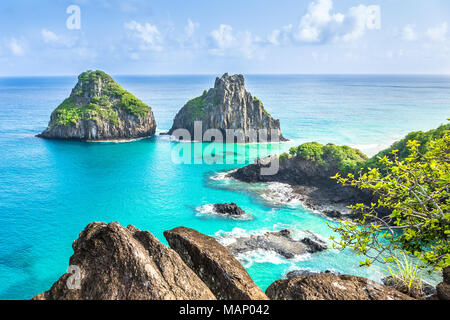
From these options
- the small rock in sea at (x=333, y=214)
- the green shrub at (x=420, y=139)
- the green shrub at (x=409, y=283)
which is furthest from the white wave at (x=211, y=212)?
→ the green shrub at (x=409, y=283)

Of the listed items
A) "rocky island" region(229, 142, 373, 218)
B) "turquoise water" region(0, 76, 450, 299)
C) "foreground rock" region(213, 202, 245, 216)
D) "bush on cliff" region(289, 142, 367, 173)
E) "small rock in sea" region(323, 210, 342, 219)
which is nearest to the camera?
"turquoise water" region(0, 76, 450, 299)

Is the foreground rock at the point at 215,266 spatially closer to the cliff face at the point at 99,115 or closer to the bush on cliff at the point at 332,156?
the bush on cliff at the point at 332,156

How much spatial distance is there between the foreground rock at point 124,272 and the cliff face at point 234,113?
95181 millimetres

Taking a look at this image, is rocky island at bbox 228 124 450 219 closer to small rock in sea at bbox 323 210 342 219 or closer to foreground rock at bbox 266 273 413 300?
small rock in sea at bbox 323 210 342 219

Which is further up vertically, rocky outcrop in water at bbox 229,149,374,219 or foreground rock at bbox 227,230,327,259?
rocky outcrop in water at bbox 229,149,374,219

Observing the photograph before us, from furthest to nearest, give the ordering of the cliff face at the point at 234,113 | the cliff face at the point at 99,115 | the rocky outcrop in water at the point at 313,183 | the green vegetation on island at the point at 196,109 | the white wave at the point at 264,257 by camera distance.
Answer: the green vegetation on island at the point at 196,109, the cliff face at the point at 234,113, the cliff face at the point at 99,115, the rocky outcrop in water at the point at 313,183, the white wave at the point at 264,257

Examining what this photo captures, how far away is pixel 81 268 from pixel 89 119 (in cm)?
10457

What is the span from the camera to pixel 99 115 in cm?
10631

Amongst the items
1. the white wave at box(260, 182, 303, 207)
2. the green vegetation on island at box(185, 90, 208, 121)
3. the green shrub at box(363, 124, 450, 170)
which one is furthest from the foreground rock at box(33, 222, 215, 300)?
the green vegetation on island at box(185, 90, 208, 121)

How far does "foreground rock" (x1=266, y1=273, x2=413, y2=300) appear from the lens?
9.29m

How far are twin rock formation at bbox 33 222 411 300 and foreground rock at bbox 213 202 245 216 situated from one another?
3917 centimetres

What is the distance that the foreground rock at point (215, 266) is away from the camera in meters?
10.1
